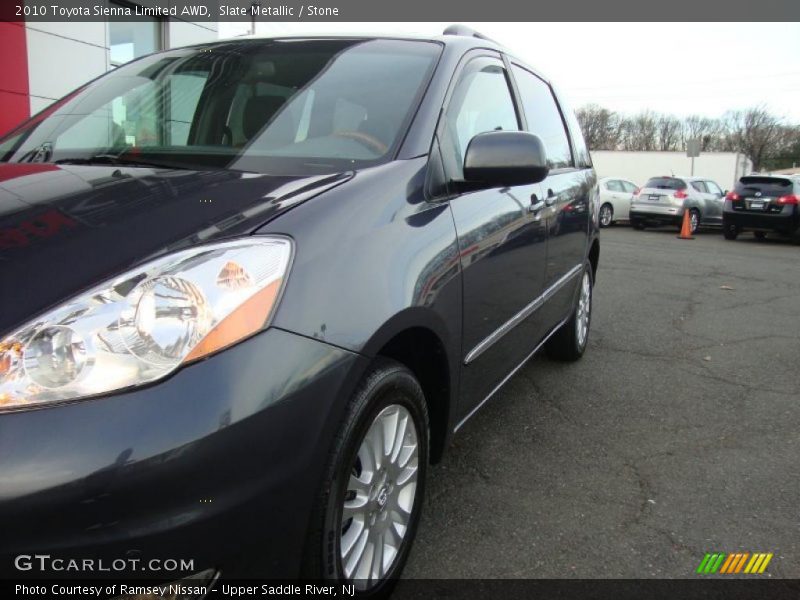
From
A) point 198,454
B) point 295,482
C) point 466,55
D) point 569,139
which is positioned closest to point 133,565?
point 198,454

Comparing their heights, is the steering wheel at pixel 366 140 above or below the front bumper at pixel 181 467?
above

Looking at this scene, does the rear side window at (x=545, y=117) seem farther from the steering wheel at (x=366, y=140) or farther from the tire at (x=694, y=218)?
the tire at (x=694, y=218)

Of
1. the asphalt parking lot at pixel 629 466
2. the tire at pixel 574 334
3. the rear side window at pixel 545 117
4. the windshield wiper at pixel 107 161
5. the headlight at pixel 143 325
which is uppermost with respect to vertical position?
the rear side window at pixel 545 117

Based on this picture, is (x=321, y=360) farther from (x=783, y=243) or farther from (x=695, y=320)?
(x=783, y=243)

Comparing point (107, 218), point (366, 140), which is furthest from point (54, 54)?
point (107, 218)

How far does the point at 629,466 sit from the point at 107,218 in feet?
7.86

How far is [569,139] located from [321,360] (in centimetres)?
338

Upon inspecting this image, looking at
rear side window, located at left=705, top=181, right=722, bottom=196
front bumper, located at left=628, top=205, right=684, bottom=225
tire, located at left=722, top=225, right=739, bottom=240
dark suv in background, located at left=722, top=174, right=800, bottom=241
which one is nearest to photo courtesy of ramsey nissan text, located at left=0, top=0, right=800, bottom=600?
dark suv in background, located at left=722, top=174, right=800, bottom=241

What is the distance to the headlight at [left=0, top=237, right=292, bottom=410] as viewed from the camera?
1.25 meters

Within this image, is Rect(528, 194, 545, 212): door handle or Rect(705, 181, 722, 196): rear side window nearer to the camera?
Rect(528, 194, 545, 212): door handle

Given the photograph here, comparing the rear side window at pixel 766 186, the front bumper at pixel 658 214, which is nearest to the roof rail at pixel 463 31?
the rear side window at pixel 766 186

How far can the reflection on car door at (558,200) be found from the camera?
131 inches

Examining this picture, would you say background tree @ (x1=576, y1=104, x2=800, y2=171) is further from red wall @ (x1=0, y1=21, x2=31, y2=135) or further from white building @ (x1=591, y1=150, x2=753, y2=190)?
red wall @ (x1=0, y1=21, x2=31, y2=135)
